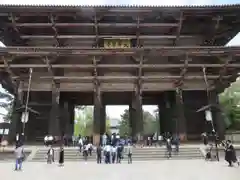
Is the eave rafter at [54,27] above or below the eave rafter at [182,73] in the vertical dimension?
above

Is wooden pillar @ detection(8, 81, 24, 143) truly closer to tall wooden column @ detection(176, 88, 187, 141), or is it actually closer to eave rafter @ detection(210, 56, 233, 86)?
tall wooden column @ detection(176, 88, 187, 141)

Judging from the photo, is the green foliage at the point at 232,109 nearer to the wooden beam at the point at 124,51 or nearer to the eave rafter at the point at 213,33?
the eave rafter at the point at 213,33

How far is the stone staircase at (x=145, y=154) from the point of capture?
14914mm

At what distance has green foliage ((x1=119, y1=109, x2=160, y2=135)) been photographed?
4417cm

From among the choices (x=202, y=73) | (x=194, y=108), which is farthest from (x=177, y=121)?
(x=202, y=73)

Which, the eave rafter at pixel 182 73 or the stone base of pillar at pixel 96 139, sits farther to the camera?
the eave rafter at pixel 182 73

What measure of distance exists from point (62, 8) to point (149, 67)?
7631 mm

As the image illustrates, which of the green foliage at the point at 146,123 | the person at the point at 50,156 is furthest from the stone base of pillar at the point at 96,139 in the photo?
the green foliage at the point at 146,123

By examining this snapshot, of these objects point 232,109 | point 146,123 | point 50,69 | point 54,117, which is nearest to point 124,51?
point 50,69

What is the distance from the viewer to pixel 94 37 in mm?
19172

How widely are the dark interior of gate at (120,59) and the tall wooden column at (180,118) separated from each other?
7 centimetres

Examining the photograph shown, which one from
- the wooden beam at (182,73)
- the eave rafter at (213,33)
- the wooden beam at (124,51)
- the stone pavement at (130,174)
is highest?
the eave rafter at (213,33)

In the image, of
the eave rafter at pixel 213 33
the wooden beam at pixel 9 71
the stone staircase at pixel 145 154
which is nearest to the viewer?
the stone staircase at pixel 145 154

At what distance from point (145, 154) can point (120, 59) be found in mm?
7747
